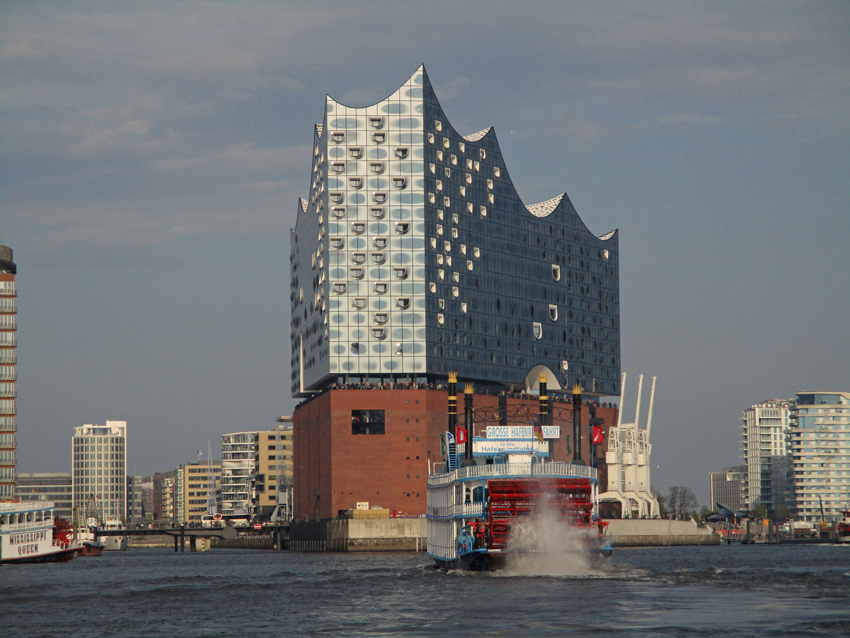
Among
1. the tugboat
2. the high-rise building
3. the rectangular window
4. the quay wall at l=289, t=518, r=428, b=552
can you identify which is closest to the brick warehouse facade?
the rectangular window

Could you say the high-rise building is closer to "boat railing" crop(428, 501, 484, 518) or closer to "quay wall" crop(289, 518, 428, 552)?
"quay wall" crop(289, 518, 428, 552)

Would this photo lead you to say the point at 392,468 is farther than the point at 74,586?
Yes

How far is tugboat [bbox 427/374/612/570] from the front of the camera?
81.2 metres

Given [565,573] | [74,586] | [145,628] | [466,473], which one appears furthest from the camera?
[74,586]

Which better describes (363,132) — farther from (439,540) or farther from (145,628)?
(145,628)

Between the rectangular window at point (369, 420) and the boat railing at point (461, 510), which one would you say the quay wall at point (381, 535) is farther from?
the boat railing at point (461, 510)

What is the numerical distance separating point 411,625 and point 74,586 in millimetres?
45546

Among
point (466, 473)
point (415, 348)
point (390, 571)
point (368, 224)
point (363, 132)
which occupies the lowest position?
point (390, 571)

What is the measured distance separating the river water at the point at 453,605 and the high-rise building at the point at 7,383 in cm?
5616

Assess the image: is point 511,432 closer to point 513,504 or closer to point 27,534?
point 513,504

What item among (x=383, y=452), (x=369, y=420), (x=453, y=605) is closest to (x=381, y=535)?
(x=383, y=452)

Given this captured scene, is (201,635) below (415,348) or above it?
below

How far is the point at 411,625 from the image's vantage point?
187 ft

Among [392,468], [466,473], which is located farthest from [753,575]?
[392,468]
